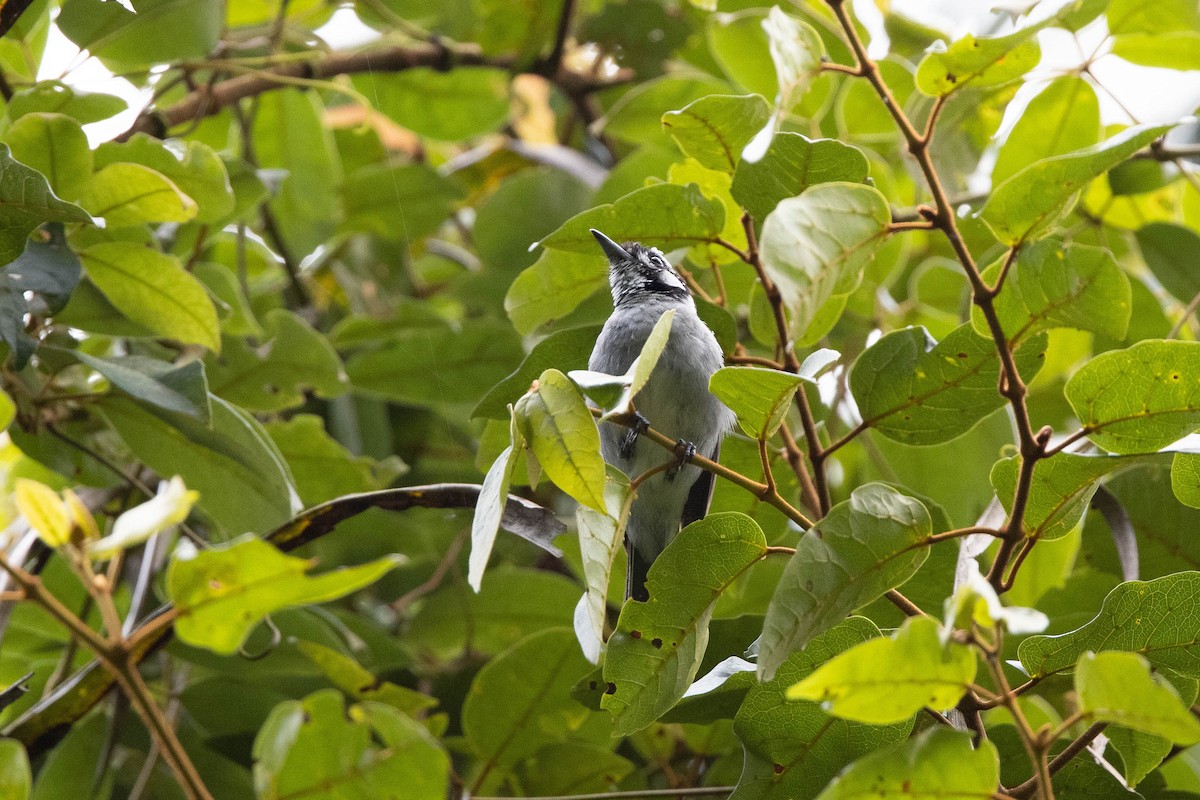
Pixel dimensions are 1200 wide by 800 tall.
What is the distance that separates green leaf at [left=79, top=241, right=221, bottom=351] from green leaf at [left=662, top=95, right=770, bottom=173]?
35.7 inches

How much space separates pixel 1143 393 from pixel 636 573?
1584mm

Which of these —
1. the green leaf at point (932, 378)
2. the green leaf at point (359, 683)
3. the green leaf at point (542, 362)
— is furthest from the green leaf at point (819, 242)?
the green leaf at point (359, 683)

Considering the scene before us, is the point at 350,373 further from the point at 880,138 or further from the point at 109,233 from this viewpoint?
the point at 880,138

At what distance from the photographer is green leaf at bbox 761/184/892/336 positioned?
1109mm

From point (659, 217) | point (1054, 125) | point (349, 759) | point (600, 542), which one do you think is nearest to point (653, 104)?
point (1054, 125)

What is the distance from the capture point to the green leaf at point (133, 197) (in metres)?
1.79

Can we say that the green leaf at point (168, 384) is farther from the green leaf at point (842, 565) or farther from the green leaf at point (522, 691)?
the green leaf at point (842, 565)

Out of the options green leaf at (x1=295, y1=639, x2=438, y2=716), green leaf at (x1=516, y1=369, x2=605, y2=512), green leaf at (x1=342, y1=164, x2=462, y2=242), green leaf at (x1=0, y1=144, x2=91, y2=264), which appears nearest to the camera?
green leaf at (x1=516, y1=369, x2=605, y2=512)

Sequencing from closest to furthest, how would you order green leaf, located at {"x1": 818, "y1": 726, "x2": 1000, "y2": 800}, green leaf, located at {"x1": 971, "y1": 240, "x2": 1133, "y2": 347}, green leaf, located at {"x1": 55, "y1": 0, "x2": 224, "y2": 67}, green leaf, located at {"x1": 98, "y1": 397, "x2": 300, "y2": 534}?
green leaf, located at {"x1": 818, "y1": 726, "x2": 1000, "y2": 800}
green leaf, located at {"x1": 971, "y1": 240, "x2": 1133, "y2": 347}
green leaf, located at {"x1": 98, "y1": 397, "x2": 300, "y2": 534}
green leaf, located at {"x1": 55, "y1": 0, "x2": 224, "y2": 67}

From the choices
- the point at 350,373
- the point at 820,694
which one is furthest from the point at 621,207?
the point at 350,373

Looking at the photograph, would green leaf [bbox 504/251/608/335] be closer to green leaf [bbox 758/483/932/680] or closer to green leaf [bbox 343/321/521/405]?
green leaf [bbox 758/483/932/680]

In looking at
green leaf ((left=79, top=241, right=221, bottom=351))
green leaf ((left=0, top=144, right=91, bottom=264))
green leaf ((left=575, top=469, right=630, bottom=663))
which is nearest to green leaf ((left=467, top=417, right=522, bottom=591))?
green leaf ((left=575, top=469, right=630, bottom=663))

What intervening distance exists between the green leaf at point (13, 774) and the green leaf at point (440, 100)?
239 centimetres

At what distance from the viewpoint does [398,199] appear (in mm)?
3250
